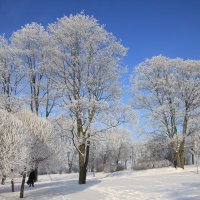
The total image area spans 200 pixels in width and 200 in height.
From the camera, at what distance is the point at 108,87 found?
25109 millimetres

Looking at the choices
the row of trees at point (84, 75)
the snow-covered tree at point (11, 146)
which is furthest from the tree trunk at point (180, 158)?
the snow-covered tree at point (11, 146)

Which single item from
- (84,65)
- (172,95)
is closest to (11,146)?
(84,65)

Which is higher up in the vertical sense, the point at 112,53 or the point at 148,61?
the point at 148,61

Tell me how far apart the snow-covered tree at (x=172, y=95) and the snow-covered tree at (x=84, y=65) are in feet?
37.3

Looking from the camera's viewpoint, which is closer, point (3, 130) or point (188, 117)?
point (3, 130)

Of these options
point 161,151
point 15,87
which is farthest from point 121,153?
point 15,87

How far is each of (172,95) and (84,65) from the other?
14.2 m

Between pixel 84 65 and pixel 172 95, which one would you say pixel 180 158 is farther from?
pixel 84 65

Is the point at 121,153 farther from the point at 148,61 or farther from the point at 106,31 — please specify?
the point at 106,31

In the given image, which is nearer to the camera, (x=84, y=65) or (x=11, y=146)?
(x=11, y=146)

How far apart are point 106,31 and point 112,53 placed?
5.99 feet

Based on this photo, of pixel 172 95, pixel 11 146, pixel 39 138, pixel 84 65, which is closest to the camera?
pixel 11 146

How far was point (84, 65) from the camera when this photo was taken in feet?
82.6

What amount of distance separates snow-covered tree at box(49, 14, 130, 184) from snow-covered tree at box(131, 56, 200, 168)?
11.4 metres
